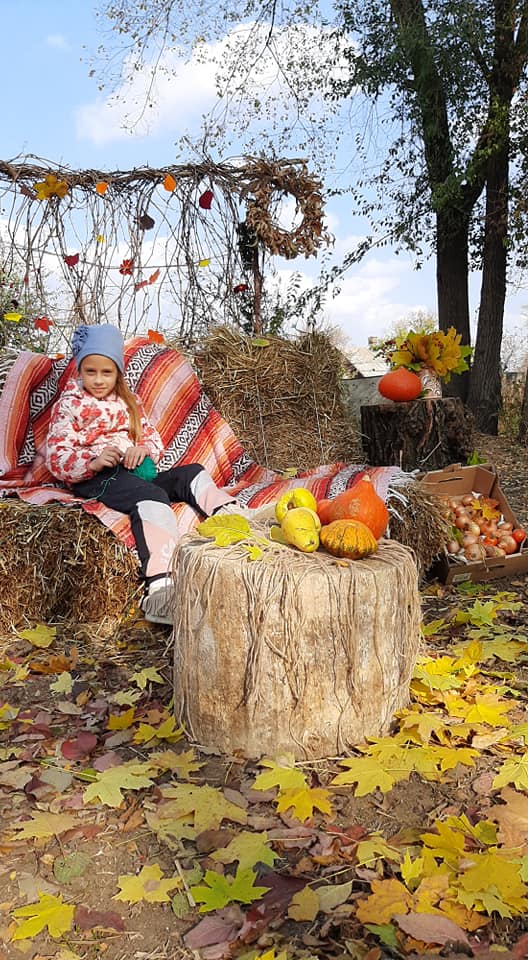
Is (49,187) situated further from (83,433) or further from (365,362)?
(365,362)

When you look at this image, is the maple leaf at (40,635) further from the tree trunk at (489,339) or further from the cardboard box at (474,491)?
the tree trunk at (489,339)

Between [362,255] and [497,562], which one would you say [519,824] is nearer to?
[497,562]

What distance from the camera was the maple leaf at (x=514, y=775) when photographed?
86.7 inches

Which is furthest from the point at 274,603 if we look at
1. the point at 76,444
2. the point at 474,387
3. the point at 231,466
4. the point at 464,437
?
the point at 474,387

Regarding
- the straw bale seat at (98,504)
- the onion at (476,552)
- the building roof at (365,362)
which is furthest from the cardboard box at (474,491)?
the building roof at (365,362)

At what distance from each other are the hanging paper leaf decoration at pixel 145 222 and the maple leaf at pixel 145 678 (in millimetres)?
3999

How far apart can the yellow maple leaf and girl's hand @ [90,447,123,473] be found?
2.52 metres

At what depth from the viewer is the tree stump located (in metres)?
5.38

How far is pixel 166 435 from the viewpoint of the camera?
481cm

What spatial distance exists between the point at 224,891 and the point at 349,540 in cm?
103

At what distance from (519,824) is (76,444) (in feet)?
9.16

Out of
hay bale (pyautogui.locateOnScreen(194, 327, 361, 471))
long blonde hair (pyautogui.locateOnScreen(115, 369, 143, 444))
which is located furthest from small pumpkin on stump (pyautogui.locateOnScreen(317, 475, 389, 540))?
hay bale (pyautogui.locateOnScreen(194, 327, 361, 471))

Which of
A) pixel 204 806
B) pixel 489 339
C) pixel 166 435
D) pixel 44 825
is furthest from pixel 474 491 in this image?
pixel 489 339

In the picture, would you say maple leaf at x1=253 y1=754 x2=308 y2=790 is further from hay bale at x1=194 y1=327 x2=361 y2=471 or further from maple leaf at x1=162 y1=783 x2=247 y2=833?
hay bale at x1=194 y1=327 x2=361 y2=471
